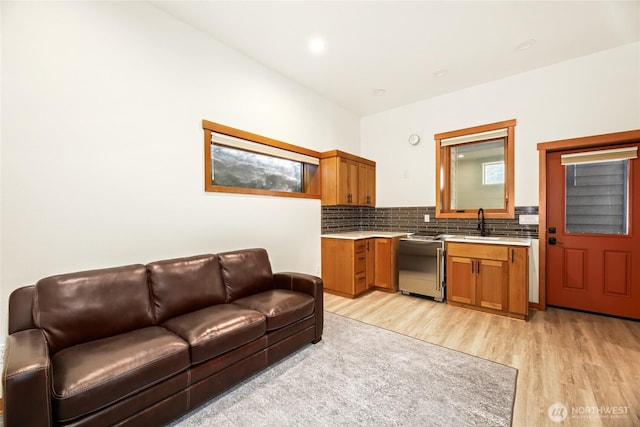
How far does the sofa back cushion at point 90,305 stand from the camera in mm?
1641

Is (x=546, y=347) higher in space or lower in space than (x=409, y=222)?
lower

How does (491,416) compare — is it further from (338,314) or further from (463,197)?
(463,197)

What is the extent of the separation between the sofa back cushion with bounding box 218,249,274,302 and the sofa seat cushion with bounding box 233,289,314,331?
99mm

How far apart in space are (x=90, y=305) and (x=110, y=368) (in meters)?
0.62

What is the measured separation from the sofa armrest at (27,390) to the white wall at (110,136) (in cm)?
103

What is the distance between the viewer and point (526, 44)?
296 cm

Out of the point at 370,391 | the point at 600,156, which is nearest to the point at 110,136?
the point at 370,391

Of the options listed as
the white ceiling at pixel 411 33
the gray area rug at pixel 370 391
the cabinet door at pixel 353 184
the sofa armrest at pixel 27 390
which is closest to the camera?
the sofa armrest at pixel 27 390

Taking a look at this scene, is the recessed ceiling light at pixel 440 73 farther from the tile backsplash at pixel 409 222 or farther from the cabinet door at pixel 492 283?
the cabinet door at pixel 492 283

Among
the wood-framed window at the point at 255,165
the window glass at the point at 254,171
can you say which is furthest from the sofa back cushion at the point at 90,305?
the window glass at the point at 254,171

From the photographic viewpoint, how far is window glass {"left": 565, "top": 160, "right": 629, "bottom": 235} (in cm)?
310

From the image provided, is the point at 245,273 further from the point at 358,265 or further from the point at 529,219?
the point at 529,219

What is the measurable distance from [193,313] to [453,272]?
3.13 meters

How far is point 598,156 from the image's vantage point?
316 cm
